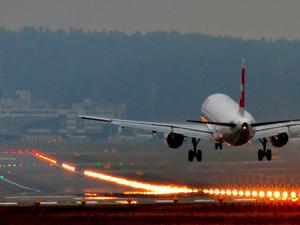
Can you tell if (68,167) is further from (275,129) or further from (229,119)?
(229,119)

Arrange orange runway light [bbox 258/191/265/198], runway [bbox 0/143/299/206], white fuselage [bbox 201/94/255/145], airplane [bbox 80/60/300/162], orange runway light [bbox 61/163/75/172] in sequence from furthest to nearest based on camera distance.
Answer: orange runway light [bbox 61/163/75/172], airplane [bbox 80/60/300/162], white fuselage [bbox 201/94/255/145], orange runway light [bbox 258/191/265/198], runway [bbox 0/143/299/206]

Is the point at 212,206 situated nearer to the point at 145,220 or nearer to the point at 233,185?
the point at 145,220

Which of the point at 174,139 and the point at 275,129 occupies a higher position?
the point at 275,129

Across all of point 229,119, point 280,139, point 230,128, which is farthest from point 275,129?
point 230,128

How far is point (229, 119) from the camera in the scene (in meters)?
105

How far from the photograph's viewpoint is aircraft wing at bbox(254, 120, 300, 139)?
10750cm

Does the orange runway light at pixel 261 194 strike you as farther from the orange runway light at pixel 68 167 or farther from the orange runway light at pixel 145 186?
the orange runway light at pixel 68 167

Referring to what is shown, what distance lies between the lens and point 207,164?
5438 inches

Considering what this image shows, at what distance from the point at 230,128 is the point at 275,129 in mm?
5799

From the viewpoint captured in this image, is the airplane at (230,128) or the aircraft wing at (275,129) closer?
the airplane at (230,128)

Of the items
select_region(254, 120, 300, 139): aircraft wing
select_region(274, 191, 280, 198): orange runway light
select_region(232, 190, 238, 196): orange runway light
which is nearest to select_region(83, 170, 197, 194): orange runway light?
select_region(232, 190, 238, 196): orange runway light

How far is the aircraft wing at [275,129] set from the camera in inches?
4232

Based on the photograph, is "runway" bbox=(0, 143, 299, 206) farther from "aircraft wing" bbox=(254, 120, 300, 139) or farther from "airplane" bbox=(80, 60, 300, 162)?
"aircraft wing" bbox=(254, 120, 300, 139)

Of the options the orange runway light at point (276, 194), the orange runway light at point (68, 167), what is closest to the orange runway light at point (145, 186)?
the orange runway light at point (276, 194)
